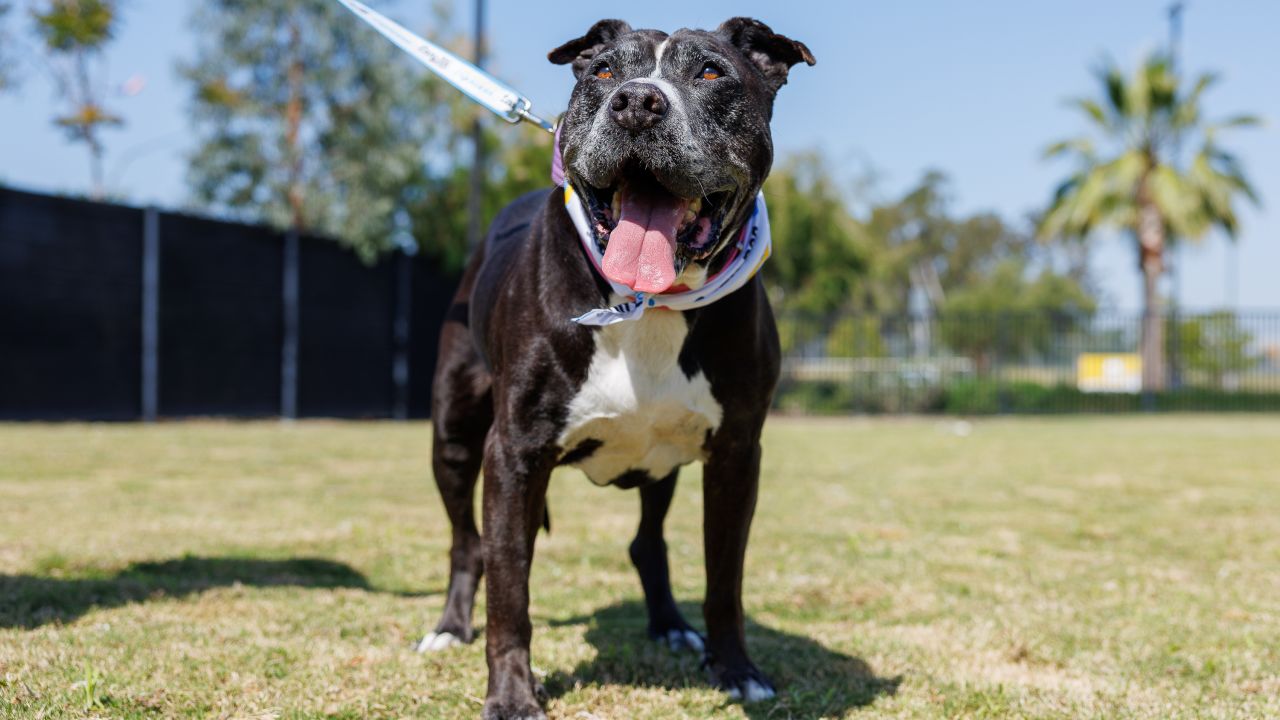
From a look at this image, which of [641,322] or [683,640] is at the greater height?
[641,322]

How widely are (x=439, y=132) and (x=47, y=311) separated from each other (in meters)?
11.5

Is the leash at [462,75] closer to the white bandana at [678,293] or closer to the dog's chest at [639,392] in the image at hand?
the white bandana at [678,293]

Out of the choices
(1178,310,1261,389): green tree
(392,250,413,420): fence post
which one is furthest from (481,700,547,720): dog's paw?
(1178,310,1261,389): green tree

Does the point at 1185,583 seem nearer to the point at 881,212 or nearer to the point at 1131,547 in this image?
the point at 1131,547

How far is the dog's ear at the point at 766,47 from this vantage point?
2.88 m

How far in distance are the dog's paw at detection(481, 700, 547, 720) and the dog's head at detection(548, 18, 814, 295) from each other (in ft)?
3.61

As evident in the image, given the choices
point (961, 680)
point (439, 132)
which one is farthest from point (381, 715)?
point (439, 132)

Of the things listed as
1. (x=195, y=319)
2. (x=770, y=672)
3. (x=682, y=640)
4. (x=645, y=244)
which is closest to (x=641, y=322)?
(x=645, y=244)

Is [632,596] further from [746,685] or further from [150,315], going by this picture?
[150,315]

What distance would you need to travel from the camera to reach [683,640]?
145 inches

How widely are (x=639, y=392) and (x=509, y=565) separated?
57cm

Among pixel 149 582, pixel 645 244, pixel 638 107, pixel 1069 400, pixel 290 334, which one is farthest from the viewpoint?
pixel 1069 400

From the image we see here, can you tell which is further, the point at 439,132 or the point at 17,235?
the point at 439,132

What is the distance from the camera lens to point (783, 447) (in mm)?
13102
